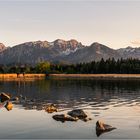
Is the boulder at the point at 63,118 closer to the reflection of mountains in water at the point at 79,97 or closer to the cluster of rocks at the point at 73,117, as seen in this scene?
the cluster of rocks at the point at 73,117

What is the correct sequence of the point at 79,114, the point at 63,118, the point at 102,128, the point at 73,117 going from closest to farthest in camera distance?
the point at 102,128 → the point at 63,118 → the point at 73,117 → the point at 79,114

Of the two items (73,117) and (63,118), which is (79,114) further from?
(63,118)

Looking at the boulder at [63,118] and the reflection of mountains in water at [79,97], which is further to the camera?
the reflection of mountains in water at [79,97]

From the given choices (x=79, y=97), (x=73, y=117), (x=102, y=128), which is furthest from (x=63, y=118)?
(x=79, y=97)

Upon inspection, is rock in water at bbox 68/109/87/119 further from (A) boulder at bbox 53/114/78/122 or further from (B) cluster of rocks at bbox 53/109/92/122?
(A) boulder at bbox 53/114/78/122

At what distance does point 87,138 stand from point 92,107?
29026 mm

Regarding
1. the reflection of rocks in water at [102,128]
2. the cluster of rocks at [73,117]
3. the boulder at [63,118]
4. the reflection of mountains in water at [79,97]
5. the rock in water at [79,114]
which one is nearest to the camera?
the reflection of rocks in water at [102,128]

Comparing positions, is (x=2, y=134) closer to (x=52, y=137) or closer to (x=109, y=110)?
(x=52, y=137)

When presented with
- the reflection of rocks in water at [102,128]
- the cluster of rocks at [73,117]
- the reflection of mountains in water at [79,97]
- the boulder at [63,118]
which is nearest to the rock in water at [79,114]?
the cluster of rocks at [73,117]

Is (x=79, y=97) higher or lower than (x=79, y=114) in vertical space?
lower

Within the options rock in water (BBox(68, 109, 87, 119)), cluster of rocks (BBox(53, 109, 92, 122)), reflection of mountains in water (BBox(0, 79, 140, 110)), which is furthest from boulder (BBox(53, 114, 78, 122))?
reflection of mountains in water (BBox(0, 79, 140, 110))

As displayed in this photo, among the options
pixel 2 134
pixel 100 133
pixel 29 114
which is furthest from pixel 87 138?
pixel 29 114

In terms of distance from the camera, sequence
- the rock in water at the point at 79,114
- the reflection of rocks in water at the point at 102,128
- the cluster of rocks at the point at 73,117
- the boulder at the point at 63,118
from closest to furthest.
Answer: the reflection of rocks in water at the point at 102,128 < the boulder at the point at 63,118 < the cluster of rocks at the point at 73,117 < the rock in water at the point at 79,114

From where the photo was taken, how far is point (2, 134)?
42.0 meters
